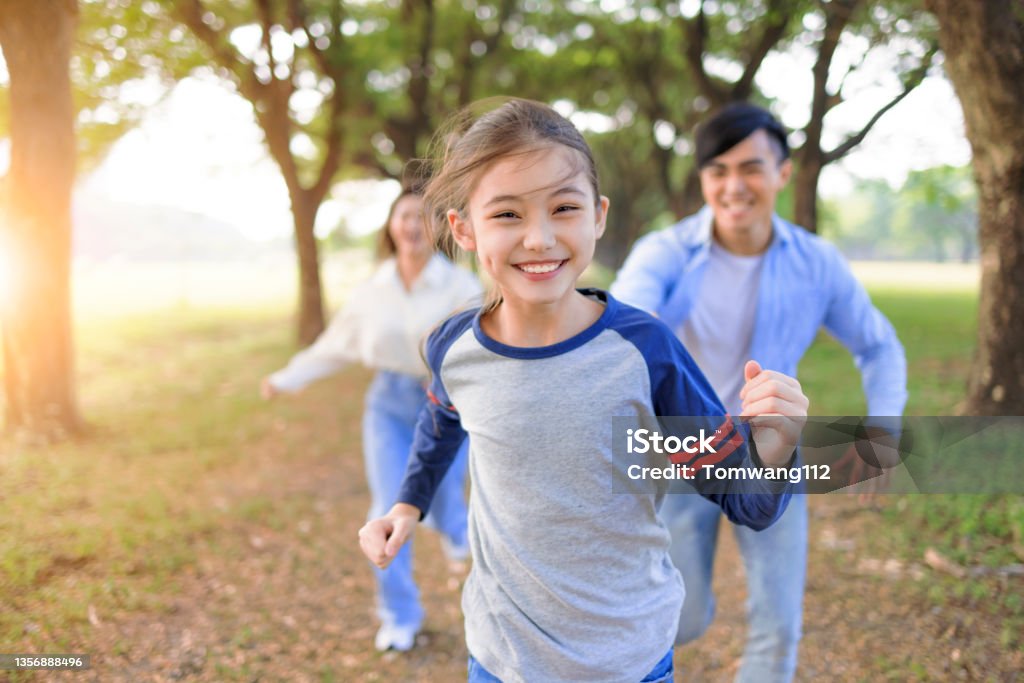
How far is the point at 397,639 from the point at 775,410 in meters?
3.38

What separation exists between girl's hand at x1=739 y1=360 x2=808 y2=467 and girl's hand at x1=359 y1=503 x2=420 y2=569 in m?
0.98

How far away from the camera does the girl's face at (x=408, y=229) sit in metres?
4.37

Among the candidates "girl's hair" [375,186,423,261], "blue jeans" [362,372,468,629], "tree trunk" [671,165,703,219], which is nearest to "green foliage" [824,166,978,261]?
"tree trunk" [671,165,703,219]

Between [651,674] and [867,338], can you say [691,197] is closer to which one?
[867,338]

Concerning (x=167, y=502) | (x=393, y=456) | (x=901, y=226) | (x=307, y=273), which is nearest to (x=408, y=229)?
(x=393, y=456)

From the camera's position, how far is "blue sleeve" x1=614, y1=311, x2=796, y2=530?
161 cm

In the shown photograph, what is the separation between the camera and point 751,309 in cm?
304

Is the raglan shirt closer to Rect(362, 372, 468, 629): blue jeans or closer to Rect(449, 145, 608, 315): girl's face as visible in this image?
Rect(449, 145, 608, 315): girl's face

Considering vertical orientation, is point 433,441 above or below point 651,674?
above

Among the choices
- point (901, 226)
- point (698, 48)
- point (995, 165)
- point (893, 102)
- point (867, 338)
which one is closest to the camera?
point (867, 338)

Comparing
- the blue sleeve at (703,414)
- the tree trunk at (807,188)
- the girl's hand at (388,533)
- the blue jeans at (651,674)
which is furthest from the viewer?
the tree trunk at (807,188)

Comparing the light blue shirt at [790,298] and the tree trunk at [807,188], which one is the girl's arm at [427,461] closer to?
the light blue shirt at [790,298]

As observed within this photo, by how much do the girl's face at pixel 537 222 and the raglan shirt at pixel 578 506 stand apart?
0.50ft
